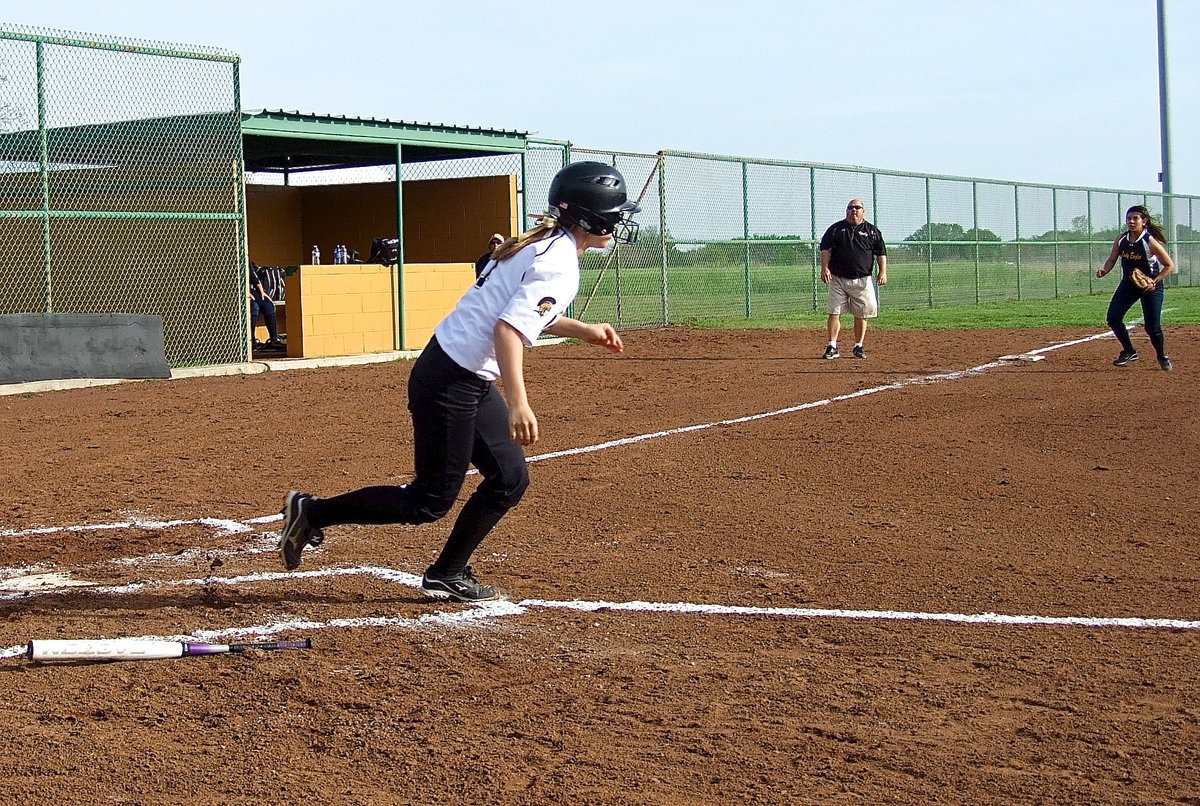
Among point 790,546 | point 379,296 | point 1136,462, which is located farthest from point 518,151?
point 790,546

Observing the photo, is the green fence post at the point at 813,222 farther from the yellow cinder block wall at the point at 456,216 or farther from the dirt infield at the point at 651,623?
the dirt infield at the point at 651,623

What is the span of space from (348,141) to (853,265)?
724cm

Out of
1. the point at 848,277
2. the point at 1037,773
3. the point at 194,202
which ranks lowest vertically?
the point at 1037,773

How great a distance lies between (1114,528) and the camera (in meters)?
6.77

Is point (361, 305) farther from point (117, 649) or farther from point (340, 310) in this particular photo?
point (117, 649)

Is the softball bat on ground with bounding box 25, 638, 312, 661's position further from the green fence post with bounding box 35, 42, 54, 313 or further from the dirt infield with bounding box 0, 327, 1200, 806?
the green fence post with bounding box 35, 42, 54, 313

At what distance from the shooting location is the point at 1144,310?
13883 millimetres

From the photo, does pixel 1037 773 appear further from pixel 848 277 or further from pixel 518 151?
pixel 518 151

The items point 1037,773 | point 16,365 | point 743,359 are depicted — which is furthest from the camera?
point 743,359

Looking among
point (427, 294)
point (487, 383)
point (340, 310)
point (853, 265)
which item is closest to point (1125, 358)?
point (853, 265)

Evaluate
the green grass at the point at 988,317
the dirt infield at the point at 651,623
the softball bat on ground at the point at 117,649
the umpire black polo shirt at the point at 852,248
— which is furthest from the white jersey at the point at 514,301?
the green grass at the point at 988,317

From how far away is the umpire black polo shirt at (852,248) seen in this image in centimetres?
1692

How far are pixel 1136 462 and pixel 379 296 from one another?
12208 mm

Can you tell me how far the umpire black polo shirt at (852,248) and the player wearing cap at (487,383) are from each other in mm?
11998
